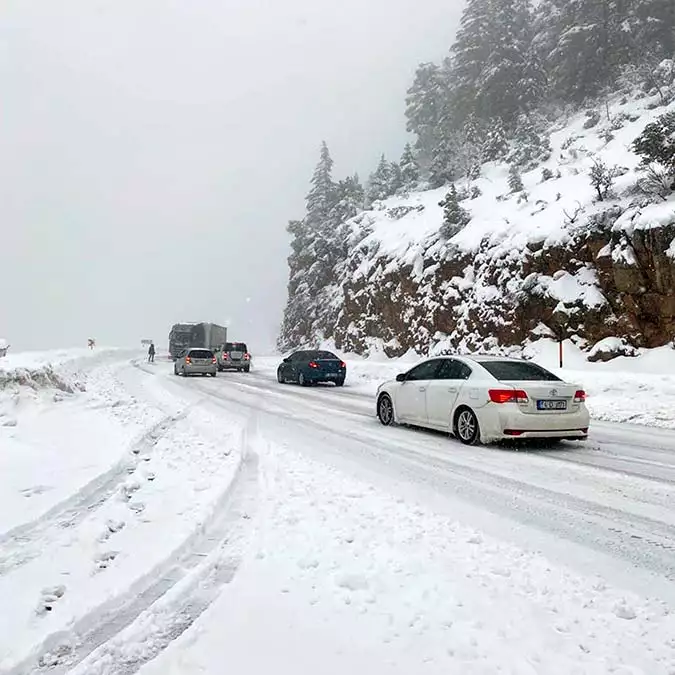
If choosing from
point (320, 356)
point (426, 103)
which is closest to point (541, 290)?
point (320, 356)

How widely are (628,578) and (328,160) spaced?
57.9 meters

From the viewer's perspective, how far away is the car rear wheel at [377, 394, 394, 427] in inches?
459

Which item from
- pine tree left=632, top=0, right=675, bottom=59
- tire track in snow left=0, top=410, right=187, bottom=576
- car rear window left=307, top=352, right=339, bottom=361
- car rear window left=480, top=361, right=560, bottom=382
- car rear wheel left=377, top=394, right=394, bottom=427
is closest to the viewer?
tire track in snow left=0, top=410, right=187, bottom=576

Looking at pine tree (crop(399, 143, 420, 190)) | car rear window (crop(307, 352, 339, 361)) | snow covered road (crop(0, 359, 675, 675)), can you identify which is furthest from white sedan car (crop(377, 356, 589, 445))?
pine tree (crop(399, 143, 420, 190))

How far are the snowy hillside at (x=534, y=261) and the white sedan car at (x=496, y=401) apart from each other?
11.4 metres

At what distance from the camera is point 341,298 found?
133ft

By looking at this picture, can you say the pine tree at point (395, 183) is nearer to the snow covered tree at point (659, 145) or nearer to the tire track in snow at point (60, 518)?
the snow covered tree at point (659, 145)

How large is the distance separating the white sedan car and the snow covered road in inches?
38.5

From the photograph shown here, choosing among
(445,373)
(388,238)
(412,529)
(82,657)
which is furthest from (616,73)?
(82,657)

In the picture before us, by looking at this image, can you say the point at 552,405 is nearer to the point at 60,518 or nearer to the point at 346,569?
the point at 346,569

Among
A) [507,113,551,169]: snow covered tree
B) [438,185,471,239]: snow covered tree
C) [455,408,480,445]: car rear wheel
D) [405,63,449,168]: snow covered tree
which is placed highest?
[405,63,449,168]: snow covered tree

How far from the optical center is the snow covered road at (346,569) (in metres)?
2.85

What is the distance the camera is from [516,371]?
937 centimetres

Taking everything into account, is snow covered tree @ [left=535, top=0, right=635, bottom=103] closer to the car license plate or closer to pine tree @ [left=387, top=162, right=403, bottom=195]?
pine tree @ [left=387, top=162, right=403, bottom=195]
